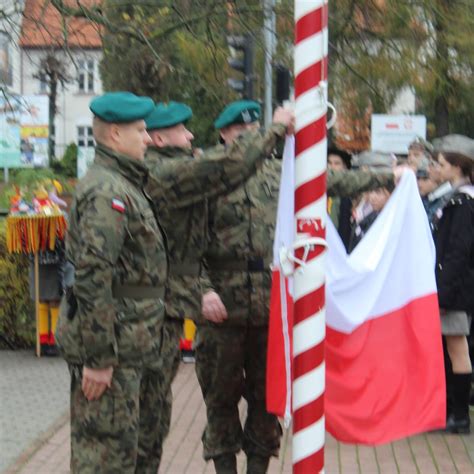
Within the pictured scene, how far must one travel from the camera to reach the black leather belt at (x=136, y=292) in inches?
197

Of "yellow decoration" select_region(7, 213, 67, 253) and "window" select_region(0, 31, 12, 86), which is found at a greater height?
"window" select_region(0, 31, 12, 86)

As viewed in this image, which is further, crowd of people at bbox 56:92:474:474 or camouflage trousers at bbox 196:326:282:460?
camouflage trousers at bbox 196:326:282:460

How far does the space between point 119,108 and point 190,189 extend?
0.71 m

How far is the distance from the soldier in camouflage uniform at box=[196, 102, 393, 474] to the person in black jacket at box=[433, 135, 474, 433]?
2.26 m

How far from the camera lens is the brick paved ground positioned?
746 cm

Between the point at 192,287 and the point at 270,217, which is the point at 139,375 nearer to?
the point at 192,287

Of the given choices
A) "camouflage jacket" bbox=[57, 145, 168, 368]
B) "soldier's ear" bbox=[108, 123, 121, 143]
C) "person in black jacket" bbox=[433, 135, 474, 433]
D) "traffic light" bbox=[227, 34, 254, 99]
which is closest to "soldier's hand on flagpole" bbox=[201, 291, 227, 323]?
"camouflage jacket" bbox=[57, 145, 168, 368]

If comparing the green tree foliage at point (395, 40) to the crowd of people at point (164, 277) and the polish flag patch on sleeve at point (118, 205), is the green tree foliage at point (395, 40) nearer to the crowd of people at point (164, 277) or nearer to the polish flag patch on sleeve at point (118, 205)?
the crowd of people at point (164, 277)

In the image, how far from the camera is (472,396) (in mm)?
9539

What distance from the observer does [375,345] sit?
5191 millimetres

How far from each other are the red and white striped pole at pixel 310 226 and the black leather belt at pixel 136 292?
730 mm

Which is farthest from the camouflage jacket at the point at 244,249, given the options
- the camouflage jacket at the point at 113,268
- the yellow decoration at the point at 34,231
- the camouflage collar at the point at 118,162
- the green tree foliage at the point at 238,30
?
the yellow decoration at the point at 34,231

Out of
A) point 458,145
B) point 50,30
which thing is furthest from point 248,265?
point 50,30

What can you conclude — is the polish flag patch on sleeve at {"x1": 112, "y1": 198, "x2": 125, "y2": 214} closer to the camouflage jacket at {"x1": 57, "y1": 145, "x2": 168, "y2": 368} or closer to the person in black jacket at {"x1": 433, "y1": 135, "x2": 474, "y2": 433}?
the camouflage jacket at {"x1": 57, "y1": 145, "x2": 168, "y2": 368}
